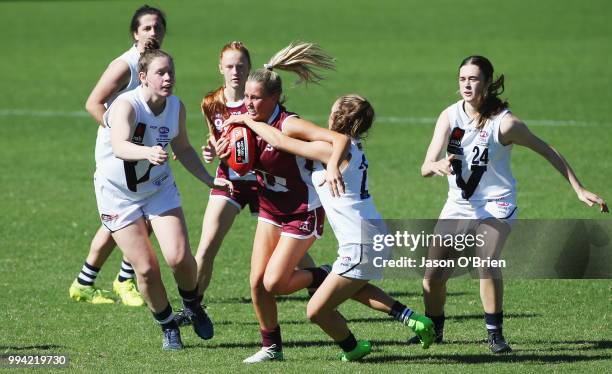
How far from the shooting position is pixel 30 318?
877 centimetres

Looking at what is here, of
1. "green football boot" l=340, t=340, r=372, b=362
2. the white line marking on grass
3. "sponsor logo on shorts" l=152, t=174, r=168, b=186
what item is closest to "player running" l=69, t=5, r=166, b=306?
"sponsor logo on shorts" l=152, t=174, r=168, b=186

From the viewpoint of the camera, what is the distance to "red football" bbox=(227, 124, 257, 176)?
718cm

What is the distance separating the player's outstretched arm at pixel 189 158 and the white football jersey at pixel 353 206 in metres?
1.03

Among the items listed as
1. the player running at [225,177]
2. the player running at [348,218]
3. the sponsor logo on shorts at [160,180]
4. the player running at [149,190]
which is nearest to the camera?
the player running at [348,218]

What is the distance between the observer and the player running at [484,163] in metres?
7.62

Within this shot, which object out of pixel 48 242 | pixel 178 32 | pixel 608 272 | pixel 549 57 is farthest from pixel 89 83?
pixel 608 272

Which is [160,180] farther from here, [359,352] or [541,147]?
[541,147]

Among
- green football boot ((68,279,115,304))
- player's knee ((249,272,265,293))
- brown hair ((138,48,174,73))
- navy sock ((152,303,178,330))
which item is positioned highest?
brown hair ((138,48,174,73))

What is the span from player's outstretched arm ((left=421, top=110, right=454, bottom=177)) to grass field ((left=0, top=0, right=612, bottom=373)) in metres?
1.27

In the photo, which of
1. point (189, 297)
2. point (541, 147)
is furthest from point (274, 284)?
point (541, 147)

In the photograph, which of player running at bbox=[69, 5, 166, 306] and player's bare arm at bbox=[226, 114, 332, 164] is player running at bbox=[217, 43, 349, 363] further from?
player running at bbox=[69, 5, 166, 306]

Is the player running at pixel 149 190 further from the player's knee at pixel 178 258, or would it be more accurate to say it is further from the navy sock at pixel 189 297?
the navy sock at pixel 189 297

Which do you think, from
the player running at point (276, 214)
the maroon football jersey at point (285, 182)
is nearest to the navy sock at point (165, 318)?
the player running at point (276, 214)

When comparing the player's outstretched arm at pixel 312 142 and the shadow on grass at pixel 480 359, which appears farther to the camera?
the shadow on grass at pixel 480 359
